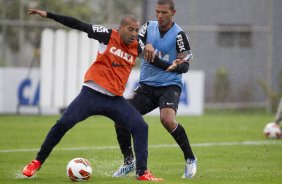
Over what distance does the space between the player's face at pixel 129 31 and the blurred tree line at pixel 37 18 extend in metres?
15.9

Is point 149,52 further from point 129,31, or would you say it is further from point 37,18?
point 37,18

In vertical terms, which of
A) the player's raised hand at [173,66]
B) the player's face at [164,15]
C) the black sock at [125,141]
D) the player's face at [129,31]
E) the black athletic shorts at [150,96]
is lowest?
the black sock at [125,141]

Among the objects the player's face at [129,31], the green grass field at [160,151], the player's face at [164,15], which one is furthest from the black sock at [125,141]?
the player's face at [164,15]

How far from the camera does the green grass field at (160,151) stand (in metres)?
10.7

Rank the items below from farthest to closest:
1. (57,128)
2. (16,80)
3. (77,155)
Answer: (16,80) < (77,155) < (57,128)

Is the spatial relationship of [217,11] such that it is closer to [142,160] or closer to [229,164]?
[229,164]

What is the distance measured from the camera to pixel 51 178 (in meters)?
10.3

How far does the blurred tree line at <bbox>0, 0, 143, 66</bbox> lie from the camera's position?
2586 centimetres

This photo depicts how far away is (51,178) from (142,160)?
51.9 inches

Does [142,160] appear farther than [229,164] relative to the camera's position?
No

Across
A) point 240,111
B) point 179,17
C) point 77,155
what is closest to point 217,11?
point 179,17

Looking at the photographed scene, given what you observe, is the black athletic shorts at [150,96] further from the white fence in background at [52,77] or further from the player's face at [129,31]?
the white fence in background at [52,77]

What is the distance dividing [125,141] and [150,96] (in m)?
0.76

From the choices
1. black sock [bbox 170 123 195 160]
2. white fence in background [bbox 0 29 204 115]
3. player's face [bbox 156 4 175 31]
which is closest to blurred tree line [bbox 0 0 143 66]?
white fence in background [bbox 0 29 204 115]
